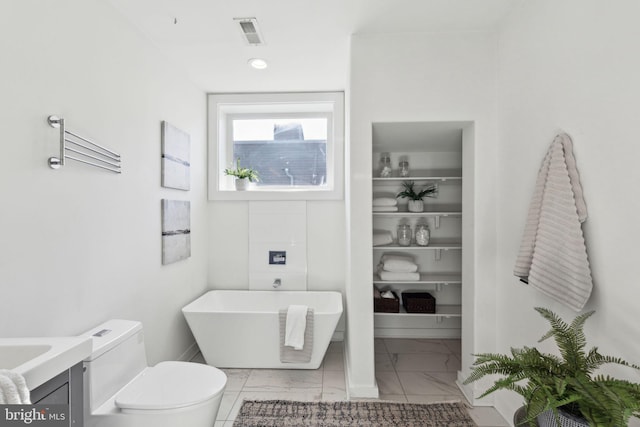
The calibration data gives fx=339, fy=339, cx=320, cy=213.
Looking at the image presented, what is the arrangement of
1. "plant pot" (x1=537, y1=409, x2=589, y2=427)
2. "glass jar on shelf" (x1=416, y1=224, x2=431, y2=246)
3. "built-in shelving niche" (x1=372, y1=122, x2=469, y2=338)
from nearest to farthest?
1. "plant pot" (x1=537, y1=409, x2=589, y2=427)
2. "glass jar on shelf" (x1=416, y1=224, x2=431, y2=246)
3. "built-in shelving niche" (x1=372, y1=122, x2=469, y2=338)

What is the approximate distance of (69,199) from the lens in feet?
5.44

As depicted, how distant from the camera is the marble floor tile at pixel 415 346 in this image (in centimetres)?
318

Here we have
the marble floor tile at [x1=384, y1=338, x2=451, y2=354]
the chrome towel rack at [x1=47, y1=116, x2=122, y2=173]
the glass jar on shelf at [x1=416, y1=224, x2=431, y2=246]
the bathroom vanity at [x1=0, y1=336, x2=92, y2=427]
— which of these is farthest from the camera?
the marble floor tile at [x1=384, y1=338, x2=451, y2=354]

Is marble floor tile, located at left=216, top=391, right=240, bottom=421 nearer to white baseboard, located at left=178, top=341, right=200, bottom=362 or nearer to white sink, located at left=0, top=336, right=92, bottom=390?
white baseboard, located at left=178, top=341, right=200, bottom=362

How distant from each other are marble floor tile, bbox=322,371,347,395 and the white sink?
1791mm

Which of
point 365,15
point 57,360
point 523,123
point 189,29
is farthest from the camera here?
point 189,29

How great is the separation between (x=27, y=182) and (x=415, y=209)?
2694 mm

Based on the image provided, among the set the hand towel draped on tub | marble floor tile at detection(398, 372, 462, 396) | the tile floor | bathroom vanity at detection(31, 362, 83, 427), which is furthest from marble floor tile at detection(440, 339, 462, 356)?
bathroom vanity at detection(31, 362, 83, 427)

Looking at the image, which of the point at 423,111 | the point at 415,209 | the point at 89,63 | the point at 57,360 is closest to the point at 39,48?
the point at 89,63

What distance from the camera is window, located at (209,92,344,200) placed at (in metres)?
3.50

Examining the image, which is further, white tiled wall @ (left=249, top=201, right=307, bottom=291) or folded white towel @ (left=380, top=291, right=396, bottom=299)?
white tiled wall @ (left=249, top=201, right=307, bottom=291)

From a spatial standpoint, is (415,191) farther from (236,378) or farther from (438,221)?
(236,378)

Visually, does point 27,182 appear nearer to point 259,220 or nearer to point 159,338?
point 159,338

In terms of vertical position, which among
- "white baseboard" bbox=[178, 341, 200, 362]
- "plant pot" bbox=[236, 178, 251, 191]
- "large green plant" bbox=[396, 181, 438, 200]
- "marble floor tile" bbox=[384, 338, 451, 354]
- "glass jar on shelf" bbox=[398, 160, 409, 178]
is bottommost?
"marble floor tile" bbox=[384, 338, 451, 354]
